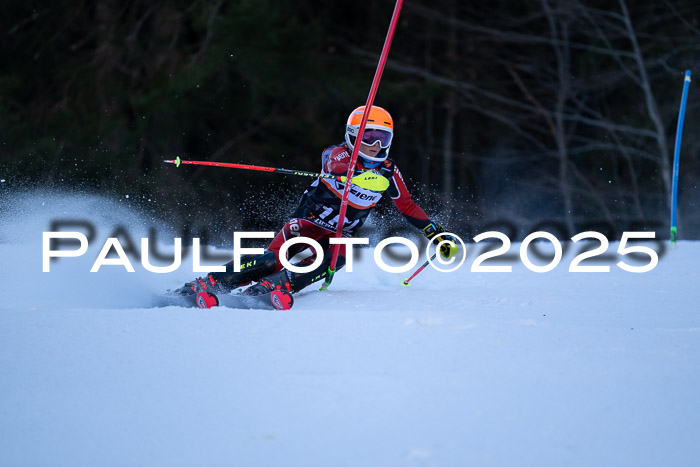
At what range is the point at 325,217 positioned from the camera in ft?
18.2

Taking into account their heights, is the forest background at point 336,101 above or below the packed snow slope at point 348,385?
above

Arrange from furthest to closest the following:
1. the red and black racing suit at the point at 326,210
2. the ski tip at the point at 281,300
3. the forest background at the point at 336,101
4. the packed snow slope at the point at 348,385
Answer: the forest background at the point at 336,101, the red and black racing suit at the point at 326,210, the ski tip at the point at 281,300, the packed snow slope at the point at 348,385

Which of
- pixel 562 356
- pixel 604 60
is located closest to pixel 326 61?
pixel 604 60

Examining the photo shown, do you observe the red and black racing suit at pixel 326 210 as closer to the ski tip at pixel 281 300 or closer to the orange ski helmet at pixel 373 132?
the orange ski helmet at pixel 373 132

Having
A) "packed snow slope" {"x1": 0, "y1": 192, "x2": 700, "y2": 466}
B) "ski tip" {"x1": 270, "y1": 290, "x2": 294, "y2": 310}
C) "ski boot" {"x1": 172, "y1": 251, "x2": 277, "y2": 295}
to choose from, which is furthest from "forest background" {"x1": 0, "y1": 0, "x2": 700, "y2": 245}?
"packed snow slope" {"x1": 0, "y1": 192, "x2": 700, "y2": 466}

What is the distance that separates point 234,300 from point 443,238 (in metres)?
1.59

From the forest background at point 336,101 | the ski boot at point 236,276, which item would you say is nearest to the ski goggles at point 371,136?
the ski boot at point 236,276

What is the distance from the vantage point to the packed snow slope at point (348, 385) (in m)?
2.75

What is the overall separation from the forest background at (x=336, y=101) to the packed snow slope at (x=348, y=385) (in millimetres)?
9803

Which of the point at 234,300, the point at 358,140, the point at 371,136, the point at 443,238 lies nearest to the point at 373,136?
the point at 371,136

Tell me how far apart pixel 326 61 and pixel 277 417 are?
48.0 ft

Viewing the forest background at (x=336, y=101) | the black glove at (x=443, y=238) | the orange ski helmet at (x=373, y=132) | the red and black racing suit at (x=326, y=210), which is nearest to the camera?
the orange ski helmet at (x=373, y=132)

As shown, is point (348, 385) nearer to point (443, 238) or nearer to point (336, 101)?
point (443, 238)

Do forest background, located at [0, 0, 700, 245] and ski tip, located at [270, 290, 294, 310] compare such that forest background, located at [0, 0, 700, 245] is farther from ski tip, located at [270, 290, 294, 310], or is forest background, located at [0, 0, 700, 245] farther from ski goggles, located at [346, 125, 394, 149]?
ski tip, located at [270, 290, 294, 310]
